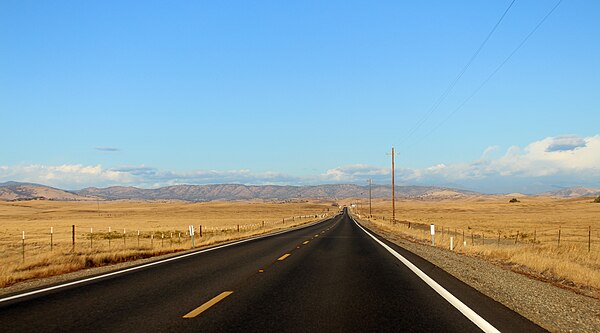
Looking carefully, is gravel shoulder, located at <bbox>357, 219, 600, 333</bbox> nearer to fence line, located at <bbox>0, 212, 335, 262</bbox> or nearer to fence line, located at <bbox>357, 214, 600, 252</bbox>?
fence line, located at <bbox>357, 214, 600, 252</bbox>

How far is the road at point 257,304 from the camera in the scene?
277 inches

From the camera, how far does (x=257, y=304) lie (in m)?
8.62

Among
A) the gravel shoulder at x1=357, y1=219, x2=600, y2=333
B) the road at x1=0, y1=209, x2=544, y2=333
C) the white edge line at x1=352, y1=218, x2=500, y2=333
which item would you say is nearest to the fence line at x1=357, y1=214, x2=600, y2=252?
the gravel shoulder at x1=357, y1=219, x2=600, y2=333

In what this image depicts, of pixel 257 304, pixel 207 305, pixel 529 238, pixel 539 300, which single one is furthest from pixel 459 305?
pixel 529 238

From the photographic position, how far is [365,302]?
8.88 metres

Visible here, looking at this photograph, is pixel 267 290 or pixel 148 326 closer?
pixel 148 326

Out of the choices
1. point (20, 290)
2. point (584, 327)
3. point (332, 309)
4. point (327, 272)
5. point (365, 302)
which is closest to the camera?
point (584, 327)

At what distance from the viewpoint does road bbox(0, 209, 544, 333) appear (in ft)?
23.1

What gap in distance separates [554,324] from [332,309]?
10.6ft

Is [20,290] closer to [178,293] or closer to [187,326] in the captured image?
[178,293]

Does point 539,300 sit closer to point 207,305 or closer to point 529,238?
point 207,305

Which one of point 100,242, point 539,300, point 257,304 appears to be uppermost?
point 257,304

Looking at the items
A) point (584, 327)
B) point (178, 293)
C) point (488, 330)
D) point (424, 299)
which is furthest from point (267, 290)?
point (584, 327)

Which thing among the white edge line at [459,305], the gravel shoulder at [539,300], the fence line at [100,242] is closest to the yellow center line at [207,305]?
the white edge line at [459,305]
